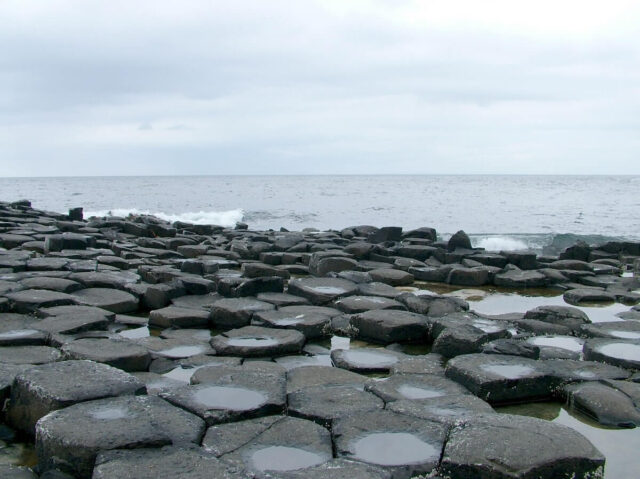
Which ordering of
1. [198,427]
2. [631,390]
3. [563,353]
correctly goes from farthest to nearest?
[563,353] → [631,390] → [198,427]

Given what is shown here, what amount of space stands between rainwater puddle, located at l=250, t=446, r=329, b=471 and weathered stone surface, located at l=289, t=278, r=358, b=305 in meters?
3.47

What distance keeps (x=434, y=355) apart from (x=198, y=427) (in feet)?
7.62

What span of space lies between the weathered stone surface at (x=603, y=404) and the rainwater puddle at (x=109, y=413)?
8.78 ft

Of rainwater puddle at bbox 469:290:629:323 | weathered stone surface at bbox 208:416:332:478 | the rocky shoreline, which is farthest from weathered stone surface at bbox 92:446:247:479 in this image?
rainwater puddle at bbox 469:290:629:323

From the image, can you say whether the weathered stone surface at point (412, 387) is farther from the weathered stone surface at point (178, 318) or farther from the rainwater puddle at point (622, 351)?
the weathered stone surface at point (178, 318)

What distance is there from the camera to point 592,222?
1153 inches

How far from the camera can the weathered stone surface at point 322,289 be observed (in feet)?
21.1

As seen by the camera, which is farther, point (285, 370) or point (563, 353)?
point (563, 353)

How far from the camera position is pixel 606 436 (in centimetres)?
341

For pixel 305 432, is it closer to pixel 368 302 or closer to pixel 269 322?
pixel 269 322

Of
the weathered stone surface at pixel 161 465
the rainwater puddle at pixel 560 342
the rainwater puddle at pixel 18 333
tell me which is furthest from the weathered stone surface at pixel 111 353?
the rainwater puddle at pixel 560 342

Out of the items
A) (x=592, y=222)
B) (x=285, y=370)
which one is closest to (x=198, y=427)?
(x=285, y=370)

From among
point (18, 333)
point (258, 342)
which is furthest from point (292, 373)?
point (18, 333)

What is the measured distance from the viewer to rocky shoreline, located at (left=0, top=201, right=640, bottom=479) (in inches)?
108
